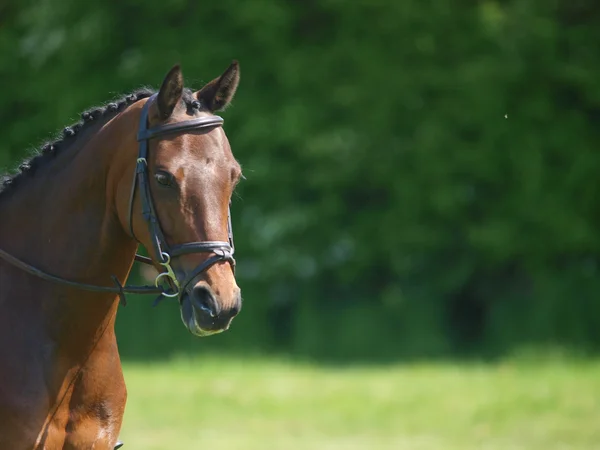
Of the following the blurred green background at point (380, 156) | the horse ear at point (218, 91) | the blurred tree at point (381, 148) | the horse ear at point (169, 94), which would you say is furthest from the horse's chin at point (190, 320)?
the blurred tree at point (381, 148)

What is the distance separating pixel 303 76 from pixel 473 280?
189 inches

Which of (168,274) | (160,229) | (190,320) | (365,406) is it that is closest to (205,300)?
(190,320)

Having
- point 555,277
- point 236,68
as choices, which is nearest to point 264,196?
point 555,277

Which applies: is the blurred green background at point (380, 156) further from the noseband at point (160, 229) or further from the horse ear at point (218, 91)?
the noseband at point (160, 229)

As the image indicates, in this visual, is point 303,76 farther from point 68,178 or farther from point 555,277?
point 68,178

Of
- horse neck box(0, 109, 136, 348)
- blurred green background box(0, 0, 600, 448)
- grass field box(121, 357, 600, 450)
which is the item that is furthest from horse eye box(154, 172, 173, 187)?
blurred green background box(0, 0, 600, 448)

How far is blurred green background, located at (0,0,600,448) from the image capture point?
15.8 m

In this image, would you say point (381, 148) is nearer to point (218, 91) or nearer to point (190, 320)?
point (218, 91)

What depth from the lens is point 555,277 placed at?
16.1m

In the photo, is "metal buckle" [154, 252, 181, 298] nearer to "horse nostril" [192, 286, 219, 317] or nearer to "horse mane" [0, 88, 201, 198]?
"horse nostril" [192, 286, 219, 317]

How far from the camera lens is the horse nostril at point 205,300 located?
346 centimetres

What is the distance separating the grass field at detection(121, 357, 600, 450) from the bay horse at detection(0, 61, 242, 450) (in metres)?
5.85

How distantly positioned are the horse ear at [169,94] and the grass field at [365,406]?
629cm

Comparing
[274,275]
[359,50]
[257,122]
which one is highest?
[359,50]
